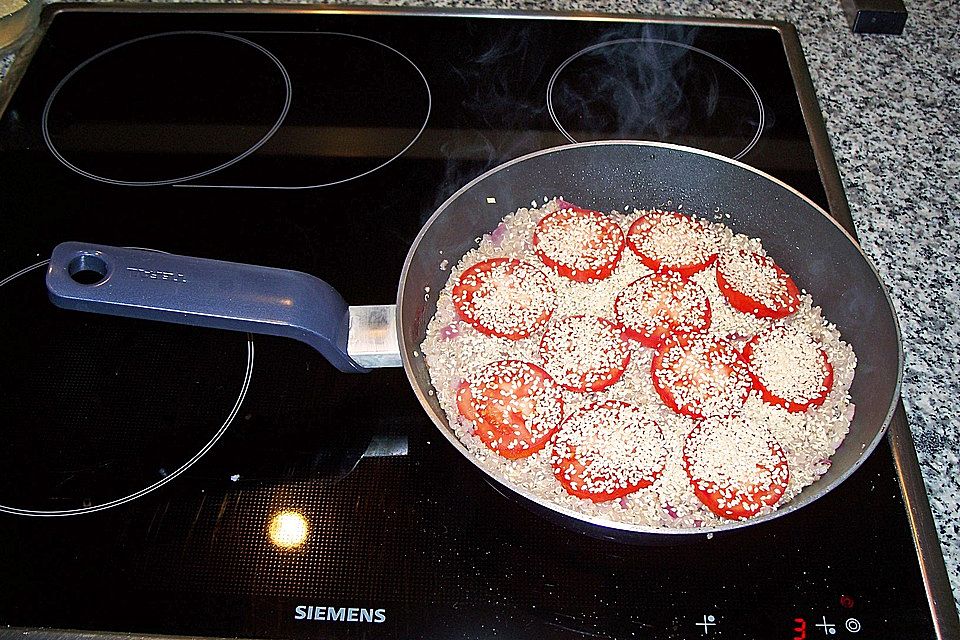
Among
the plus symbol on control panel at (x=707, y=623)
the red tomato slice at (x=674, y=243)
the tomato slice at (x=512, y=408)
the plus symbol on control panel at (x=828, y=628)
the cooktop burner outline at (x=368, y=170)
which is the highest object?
the cooktop burner outline at (x=368, y=170)

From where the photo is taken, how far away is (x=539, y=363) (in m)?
0.91

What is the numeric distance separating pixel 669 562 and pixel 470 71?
0.75 meters

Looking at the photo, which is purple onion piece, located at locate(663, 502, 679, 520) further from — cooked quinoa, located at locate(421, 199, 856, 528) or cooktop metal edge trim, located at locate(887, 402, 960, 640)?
cooktop metal edge trim, located at locate(887, 402, 960, 640)

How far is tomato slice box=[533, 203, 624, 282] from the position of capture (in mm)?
952

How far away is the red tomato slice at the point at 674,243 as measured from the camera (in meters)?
0.96

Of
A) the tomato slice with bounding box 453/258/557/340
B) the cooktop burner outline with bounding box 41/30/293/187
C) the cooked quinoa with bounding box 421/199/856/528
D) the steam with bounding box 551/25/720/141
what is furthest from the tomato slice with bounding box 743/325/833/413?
the cooktop burner outline with bounding box 41/30/293/187

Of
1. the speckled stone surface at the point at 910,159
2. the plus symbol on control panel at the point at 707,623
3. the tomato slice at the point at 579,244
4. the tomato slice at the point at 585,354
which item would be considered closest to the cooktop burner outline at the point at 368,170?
the speckled stone surface at the point at 910,159

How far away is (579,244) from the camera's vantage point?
953 millimetres

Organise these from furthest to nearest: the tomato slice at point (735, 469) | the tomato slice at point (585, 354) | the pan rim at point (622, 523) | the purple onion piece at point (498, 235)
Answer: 1. the purple onion piece at point (498, 235)
2. the tomato slice at point (585, 354)
3. the tomato slice at point (735, 469)
4. the pan rim at point (622, 523)

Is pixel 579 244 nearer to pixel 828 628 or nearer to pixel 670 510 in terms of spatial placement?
pixel 670 510

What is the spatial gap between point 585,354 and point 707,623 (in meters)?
0.30

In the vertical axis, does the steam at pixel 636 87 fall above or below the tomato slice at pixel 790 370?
above

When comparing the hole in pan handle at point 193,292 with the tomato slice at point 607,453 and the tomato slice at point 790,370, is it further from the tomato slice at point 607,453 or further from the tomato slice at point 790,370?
the tomato slice at point 790,370

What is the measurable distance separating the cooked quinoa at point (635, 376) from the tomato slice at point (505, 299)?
13 millimetres
